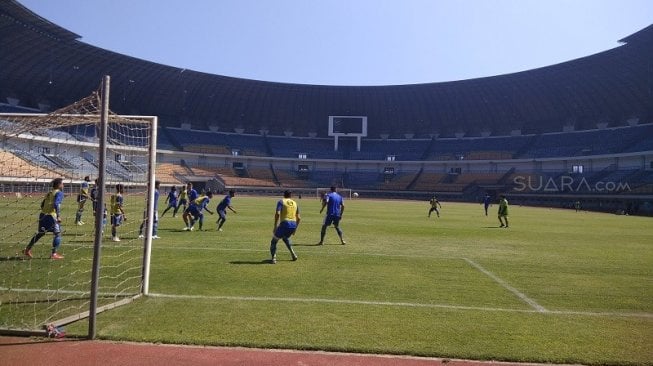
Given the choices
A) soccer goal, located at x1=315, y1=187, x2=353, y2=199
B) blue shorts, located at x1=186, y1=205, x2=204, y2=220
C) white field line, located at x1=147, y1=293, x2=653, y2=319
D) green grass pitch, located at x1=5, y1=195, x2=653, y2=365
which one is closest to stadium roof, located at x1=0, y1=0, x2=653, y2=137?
soccer goal, located at x1=315, y1=187, x2=353, y2=199

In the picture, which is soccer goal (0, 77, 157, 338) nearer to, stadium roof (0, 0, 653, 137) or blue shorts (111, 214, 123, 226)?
blue shorts (111, 214, 123, 226)

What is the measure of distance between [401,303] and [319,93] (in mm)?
79650

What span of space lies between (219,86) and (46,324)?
75.1 metres

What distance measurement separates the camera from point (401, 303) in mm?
7527

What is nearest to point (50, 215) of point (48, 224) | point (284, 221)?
point (48, 224)

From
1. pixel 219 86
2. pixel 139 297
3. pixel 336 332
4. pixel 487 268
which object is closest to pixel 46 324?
pixel 139 297

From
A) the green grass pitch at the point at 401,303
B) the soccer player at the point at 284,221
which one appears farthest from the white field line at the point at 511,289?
the soccer player at the point at 284,221

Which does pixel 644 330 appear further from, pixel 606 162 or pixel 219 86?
pixel 219 86

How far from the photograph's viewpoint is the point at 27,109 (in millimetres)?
59469

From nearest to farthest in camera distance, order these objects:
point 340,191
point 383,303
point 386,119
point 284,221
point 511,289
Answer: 1. point 383,303
2. point 511,289
3. point 284,221
4. point 340,191
5. point 386,119

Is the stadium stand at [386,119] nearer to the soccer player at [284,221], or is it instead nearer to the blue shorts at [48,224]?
the blue shorts at [48,224]

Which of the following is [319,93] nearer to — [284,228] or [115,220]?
[115,220]

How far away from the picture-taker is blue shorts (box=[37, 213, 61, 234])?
1038cm

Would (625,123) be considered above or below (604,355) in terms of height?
above
